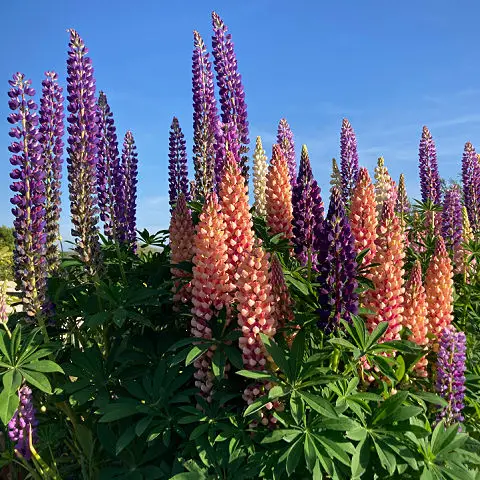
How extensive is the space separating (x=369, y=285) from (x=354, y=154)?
4561mm

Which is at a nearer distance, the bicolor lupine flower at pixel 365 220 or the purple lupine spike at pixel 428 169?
the bicolor lupine flower at pixel 365 220

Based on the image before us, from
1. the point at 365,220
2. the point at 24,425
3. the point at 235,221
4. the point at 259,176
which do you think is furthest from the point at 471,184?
the point at 24,425

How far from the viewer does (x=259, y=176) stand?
5262mm

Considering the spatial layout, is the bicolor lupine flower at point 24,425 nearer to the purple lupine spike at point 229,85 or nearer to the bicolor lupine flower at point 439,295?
the purple lupine spike at point 229,85

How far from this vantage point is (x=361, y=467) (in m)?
2.73

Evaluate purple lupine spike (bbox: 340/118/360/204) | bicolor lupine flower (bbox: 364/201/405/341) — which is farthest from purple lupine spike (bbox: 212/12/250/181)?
purple lupine spike (bbox: 340/118/360/204)

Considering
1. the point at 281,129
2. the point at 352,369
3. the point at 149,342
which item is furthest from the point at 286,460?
the point at 281,129

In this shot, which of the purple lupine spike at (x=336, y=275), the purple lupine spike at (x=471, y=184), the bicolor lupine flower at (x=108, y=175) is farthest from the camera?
the purple lupine spike at (x=471, y=184)

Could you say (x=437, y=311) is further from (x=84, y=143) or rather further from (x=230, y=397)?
(x=84, y=143)

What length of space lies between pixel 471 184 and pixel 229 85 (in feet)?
16.7

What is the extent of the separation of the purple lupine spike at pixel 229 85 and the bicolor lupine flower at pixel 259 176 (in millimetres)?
807

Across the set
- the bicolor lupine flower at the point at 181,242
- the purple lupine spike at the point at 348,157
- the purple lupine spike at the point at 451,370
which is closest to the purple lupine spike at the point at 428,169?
the purple lupine spike at the point at 348,157

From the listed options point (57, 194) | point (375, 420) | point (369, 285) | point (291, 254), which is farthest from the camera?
point (57, 194)

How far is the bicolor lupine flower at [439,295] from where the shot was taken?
3.51 metres
